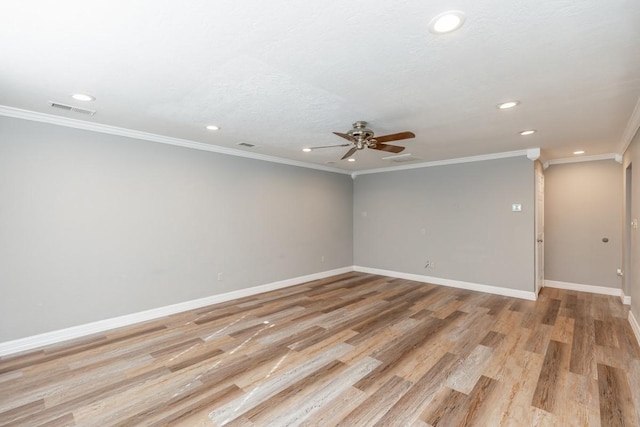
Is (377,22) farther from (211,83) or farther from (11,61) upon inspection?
(11,61)

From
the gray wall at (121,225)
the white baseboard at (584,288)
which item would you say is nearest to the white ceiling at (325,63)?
the gray wall at (121,225)

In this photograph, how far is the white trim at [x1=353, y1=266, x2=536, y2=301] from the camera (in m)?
5.02

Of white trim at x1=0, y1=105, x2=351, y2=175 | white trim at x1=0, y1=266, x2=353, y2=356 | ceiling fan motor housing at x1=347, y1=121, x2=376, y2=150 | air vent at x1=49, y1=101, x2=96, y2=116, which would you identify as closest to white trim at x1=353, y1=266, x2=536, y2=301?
white trim at x1=0, y1=266, x2=353, y2=356

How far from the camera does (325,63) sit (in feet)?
6.96

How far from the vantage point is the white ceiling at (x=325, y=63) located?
62.7 inches

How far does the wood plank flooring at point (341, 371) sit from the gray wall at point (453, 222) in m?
1.20

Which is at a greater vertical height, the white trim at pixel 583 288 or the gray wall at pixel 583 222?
the gray wall at pixel 583 222

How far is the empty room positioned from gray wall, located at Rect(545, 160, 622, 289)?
35 mm

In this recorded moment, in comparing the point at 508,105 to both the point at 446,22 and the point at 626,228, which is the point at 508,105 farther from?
the point at 626,228

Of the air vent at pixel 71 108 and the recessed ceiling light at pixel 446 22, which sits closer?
the recessed ceiling light at pixel 446 22

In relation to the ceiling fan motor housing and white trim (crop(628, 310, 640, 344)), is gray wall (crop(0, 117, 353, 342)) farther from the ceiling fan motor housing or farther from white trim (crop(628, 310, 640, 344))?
white trim (crop(628, 310, 640, 344))

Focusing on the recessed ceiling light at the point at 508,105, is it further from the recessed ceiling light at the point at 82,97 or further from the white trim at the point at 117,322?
the white trim at the point at 117,322

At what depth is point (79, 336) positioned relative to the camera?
3486 millimetres

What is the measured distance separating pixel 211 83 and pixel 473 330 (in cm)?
393
